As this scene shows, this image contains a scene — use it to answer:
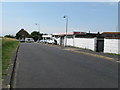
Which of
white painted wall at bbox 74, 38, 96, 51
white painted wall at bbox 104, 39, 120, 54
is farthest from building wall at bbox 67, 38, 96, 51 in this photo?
white painted wall at bbox 104, 39, 120, 54

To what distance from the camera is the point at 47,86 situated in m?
7.25

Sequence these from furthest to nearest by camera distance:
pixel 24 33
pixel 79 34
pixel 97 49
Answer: pixel 24 33, pixel 79 34, pixel 97 49

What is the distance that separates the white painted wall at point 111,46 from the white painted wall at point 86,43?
3.36 metres

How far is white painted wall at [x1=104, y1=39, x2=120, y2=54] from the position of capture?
2305cm

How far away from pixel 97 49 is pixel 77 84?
20.8 m

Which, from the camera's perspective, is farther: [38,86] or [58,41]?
[58,41]

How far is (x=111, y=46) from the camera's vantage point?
24.3 m

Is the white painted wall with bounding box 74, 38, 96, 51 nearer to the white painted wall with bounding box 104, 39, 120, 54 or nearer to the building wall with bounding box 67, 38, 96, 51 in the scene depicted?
the building wall with bounding box 67, 38, 96, 51

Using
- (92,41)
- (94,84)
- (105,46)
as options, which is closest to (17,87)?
(94,84)

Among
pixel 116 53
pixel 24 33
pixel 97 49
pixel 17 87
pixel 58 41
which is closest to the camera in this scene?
pixel 17 87

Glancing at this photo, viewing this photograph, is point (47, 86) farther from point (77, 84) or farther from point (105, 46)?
point (105, 46)

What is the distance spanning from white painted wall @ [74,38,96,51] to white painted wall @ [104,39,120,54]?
3.36m

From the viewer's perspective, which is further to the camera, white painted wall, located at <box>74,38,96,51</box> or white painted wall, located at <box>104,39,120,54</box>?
white painted wall, located at <box>74,38,96,51</box>

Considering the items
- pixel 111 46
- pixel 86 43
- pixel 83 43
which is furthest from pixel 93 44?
pixel 83 43
